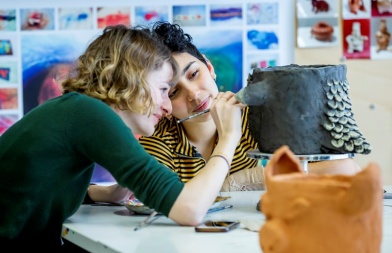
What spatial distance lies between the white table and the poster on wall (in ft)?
3.69

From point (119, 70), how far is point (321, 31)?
4.06ft

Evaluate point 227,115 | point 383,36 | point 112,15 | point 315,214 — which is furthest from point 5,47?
point 315,214

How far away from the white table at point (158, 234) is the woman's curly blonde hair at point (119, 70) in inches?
10.3

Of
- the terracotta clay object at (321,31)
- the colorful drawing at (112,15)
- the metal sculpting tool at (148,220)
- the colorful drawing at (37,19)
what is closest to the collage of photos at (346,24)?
the terracotta clay object at (321,31)

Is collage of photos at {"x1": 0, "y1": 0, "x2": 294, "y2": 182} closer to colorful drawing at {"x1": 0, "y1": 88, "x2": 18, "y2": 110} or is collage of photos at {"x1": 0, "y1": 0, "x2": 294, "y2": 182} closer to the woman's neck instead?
colorful drawing at {"x1": 0, "y1": 88, "x2": 18, "y2": 110}

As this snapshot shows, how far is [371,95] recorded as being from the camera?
2.53 meters

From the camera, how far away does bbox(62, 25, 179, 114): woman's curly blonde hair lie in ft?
4.94

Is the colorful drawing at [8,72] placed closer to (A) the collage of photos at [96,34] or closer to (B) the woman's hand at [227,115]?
(A) the collage of photos at [96,34]

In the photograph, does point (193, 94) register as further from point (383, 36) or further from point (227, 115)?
point (383, 36)

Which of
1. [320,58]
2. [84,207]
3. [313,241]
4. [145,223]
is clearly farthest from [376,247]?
[320,58]

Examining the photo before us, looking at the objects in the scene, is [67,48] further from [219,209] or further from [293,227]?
[293,227]

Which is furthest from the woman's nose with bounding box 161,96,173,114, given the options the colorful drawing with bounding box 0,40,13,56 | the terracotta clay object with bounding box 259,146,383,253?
the colorful drawing with bounding box 0,40,13,56

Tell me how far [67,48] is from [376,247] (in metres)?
1.82

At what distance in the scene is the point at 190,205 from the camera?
1.31 metres
